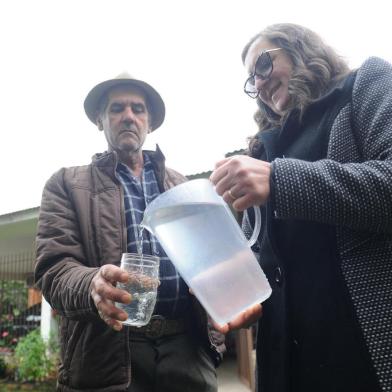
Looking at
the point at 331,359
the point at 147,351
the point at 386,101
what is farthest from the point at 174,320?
the point at 386,101

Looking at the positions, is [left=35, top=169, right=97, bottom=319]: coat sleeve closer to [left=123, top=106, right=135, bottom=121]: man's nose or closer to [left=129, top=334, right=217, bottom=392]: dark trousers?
[left=129, top=334, right=217, bottom=392]: dark trousers

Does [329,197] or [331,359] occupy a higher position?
[329,197]

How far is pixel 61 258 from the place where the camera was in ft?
5.54

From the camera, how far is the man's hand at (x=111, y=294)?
3.87 ft

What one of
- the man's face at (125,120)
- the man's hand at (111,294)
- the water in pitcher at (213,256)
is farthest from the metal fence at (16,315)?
the water in pitcher at (213,256)

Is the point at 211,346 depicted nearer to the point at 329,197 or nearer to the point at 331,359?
the point at 331,359

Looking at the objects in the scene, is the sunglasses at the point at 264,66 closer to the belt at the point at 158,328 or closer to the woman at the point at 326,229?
the woman at the point at 326,229

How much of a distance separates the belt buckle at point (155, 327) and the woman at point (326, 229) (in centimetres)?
50

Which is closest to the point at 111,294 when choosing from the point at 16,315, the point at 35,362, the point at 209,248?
the point at 209,248

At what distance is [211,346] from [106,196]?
36.0 inches

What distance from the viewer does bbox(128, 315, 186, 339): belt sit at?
1727mm

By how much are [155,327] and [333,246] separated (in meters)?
0.98

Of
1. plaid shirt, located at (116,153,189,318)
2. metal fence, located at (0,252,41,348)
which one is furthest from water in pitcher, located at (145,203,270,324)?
metal fence, located at (0,252,41,348)

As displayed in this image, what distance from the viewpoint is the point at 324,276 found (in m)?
1.12
